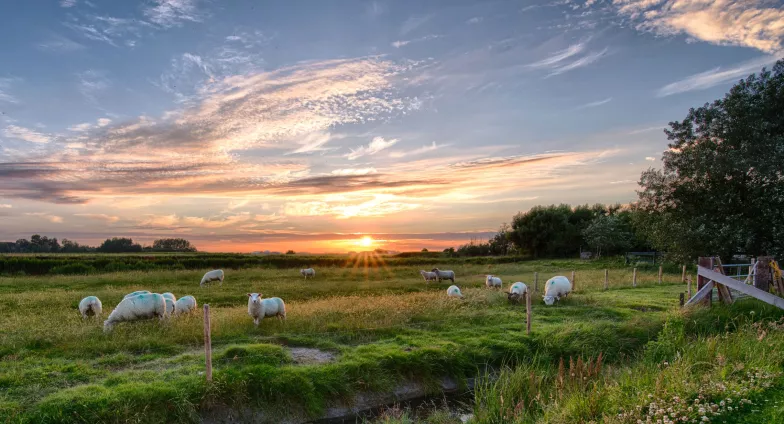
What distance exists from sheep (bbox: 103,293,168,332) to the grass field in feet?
1.86

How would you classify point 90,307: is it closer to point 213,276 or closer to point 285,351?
point 285,351

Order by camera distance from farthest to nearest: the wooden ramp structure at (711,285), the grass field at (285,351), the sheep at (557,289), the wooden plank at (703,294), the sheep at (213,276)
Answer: the sheep at (213,276) → the sheep at (557,289) → the wooden plank at (703,294) → the wooden ramp structure at (711,285) → the grass field at (285,351)

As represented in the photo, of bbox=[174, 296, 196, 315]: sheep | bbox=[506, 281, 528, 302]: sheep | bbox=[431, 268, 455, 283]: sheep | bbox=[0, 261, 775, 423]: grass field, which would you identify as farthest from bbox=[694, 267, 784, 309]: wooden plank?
bbox=[431, 268, 455, 283]: sheep

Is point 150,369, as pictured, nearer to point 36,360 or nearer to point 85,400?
point 85,400

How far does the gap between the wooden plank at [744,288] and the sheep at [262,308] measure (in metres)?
15.2

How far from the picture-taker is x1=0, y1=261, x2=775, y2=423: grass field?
29.9 ft

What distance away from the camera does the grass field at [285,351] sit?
9.12 metres

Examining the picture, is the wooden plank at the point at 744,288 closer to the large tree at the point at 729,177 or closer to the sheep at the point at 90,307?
the large tree at the point at 729,177

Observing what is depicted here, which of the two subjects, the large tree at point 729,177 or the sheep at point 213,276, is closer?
the large tree at point 729,177

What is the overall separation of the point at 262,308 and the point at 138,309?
3.97 metres

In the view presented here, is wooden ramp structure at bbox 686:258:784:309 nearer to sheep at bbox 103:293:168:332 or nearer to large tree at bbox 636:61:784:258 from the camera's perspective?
large tree at bbox 636:61:784:258

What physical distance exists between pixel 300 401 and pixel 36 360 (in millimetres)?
6600

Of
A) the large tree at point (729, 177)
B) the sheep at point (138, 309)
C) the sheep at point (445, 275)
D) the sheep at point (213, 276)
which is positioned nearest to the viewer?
the sheep at point (138, 309)

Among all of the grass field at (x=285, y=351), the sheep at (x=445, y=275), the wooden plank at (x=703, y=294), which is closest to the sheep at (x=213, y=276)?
the grass field at (x=285, y=351)
